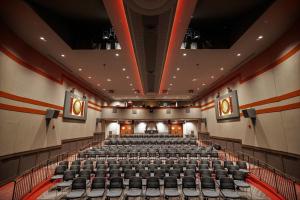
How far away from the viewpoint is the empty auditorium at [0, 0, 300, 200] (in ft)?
17.6

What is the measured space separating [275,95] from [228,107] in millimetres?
4910

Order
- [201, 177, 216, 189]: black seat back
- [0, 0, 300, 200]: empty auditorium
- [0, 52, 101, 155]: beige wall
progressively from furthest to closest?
[0, 52, 101, 155]: beige wall → [0, 0, 300, 200]: empty auditorium → [201, 177, 216, 189]: black seat back

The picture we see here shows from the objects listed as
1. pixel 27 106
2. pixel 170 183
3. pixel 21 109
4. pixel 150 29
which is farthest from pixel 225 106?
pixel 21 109

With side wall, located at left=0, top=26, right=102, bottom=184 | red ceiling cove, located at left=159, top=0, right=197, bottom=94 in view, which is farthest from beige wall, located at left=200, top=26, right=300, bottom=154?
side wall, located at left=0, top=26, right=102, bottom=184

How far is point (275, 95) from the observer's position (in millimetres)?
7750

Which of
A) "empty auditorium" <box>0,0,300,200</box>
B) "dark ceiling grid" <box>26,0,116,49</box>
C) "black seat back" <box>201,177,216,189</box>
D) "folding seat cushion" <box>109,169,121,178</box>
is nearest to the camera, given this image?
"black seat back" <box>201,177,216,189</box>

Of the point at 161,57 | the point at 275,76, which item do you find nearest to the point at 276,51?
the point at 275,76

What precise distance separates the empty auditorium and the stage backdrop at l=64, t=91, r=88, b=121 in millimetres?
89

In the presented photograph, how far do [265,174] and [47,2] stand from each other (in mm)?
12248

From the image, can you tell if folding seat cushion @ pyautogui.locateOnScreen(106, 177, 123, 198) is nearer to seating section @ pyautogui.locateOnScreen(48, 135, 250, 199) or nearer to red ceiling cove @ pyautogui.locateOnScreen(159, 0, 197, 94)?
seating section @ pyautogui.locateOnScreen(48, 135, 250, 199)

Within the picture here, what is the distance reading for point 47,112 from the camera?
9430 millimetres

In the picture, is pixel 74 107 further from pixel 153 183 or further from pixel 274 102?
pixel 274 102

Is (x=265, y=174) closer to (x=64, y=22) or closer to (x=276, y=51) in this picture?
(x=276, y=51)

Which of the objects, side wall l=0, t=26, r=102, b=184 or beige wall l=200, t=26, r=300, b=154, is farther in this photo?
side wall l=0, t=26, r=102, b=184
